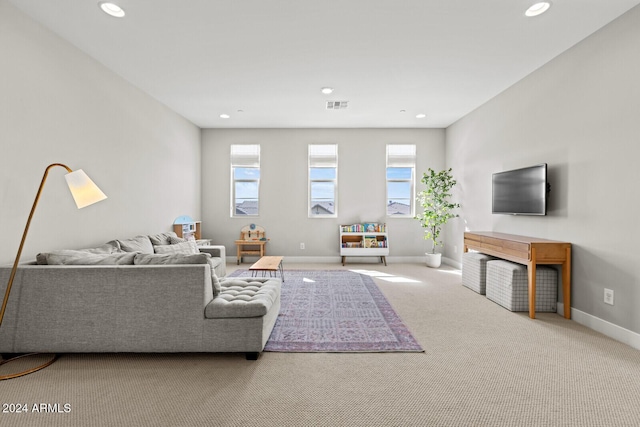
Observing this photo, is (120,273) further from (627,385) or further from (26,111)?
(627,385)

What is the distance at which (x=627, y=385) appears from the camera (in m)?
2.19

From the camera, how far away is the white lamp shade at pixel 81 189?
95.2 inches

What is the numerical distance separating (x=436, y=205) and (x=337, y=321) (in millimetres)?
4193

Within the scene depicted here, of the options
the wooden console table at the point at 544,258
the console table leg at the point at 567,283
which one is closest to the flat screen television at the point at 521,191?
the wooden console table at the point at 544,258

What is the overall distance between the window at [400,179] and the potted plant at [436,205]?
0.36 metres

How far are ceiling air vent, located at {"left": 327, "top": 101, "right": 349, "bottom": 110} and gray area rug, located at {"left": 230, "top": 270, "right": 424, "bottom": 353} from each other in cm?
286

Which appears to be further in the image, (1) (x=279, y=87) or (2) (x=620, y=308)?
(1) (x=279, y=87)

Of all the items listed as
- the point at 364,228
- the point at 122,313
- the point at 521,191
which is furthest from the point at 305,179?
the point at 122,313

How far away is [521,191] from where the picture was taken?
13.7 ft

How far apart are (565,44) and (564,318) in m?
2.88

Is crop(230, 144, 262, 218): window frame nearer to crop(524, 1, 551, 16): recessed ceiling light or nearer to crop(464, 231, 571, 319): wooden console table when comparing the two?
crop(464, 231, 571, 319): wooden console table

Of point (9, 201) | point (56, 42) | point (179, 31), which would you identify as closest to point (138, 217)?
point (9, 201)

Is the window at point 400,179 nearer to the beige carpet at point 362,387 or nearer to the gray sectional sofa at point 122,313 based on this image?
the beige carpet at point 362,387

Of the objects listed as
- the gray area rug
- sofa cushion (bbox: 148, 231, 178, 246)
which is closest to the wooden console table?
the gray area rug
